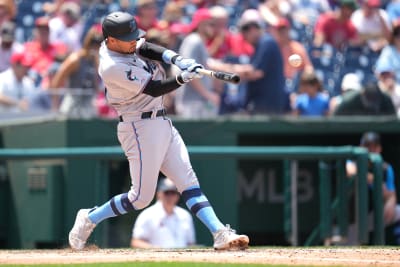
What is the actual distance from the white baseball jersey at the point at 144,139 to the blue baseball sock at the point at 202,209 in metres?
0.06

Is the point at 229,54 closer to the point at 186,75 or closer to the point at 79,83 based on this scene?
the point at 79,83

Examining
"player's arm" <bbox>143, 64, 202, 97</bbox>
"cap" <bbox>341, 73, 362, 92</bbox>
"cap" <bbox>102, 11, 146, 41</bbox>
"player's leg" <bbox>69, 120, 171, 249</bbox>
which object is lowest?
"player's leg" <bbox>69, 120, 171, 249</bbox>

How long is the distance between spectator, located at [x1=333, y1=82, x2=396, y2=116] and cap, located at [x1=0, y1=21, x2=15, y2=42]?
Result: 3760 mm

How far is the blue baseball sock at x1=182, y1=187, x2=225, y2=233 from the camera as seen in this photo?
7.22 m

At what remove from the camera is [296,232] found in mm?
11375

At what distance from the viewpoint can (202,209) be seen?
7.30 m

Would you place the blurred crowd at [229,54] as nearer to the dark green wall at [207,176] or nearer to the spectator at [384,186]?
the dark green wall at [207,176]

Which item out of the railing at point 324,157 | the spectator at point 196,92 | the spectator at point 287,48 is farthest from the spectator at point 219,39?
the railing at point 324,157

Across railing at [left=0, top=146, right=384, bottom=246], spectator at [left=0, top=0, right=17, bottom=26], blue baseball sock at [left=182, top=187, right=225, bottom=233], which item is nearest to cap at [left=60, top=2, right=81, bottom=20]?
spectator at [left=0, top=0, right=17, bottom=26]

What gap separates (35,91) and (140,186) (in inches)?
140

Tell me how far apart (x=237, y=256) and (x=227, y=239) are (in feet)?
1.46

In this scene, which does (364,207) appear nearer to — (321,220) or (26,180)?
(321,220)

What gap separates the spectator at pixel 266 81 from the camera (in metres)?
11.1

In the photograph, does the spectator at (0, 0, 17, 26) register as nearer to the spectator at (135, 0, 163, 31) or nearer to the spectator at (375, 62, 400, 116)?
the spectator at (135, 0, 163, 31)
